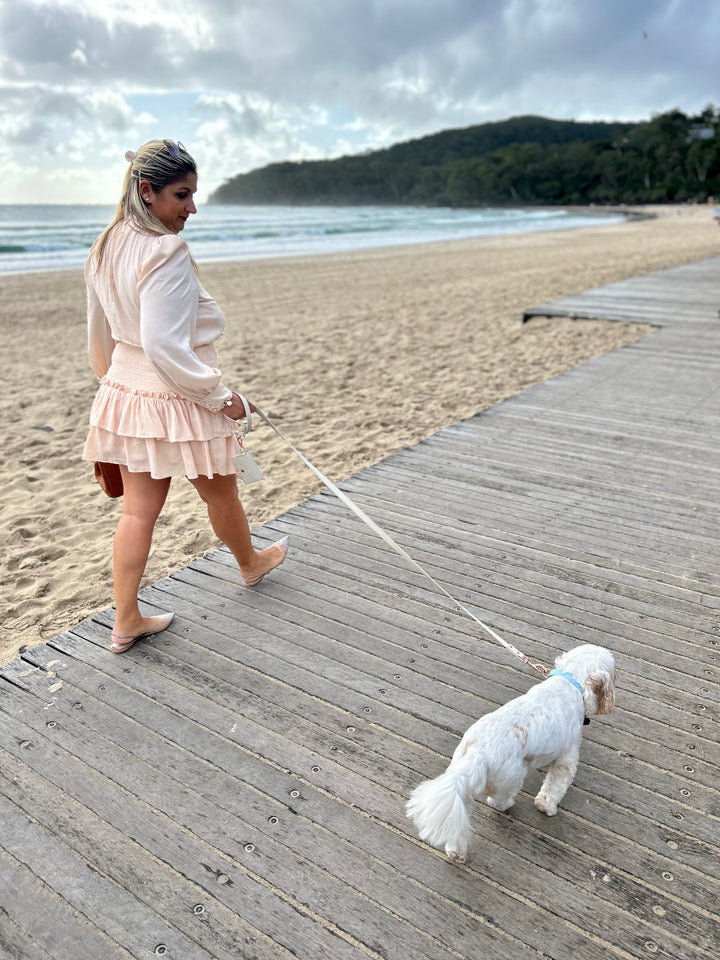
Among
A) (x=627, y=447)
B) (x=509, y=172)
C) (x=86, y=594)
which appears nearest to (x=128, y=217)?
(x=86, y=594)

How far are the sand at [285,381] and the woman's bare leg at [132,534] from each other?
0.63m

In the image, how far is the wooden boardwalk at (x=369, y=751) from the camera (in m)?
1.57

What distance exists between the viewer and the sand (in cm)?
365

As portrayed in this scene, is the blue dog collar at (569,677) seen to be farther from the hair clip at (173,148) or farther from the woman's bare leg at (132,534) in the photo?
the hair clip at (173,148)

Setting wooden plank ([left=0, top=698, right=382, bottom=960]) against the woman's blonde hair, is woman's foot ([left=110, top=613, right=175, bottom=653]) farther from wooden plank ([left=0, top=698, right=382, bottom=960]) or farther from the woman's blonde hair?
the woman's blonde hair

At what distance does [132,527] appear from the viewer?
246 cm

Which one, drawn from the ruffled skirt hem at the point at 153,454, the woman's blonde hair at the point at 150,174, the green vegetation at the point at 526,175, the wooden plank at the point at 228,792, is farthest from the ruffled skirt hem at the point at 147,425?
the green vegetation at the point at 526,175

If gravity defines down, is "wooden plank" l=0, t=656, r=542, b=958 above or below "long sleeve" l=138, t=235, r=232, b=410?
below

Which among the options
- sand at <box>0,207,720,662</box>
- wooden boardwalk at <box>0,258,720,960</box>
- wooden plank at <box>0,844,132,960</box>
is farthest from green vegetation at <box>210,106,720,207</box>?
wooden plank at <box>0,844,132,960</box>

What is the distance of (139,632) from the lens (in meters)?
2.58

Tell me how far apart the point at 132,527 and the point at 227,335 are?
748cm

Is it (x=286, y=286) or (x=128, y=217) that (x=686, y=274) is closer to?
(x=286, y=286)

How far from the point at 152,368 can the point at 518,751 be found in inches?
67.0

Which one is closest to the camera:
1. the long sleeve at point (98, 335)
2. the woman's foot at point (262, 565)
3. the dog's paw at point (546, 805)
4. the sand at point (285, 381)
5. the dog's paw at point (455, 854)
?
the dog's paw at point (455, 854)
